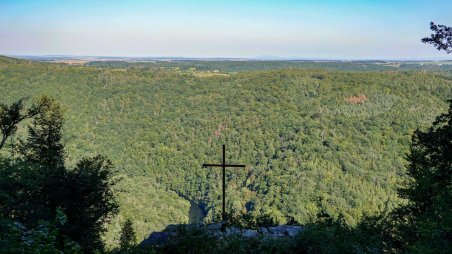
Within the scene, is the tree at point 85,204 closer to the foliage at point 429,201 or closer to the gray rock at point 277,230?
the gray rock at point 277,230

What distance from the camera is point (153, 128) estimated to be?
12794cm

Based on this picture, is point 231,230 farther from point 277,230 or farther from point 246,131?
point 246,131

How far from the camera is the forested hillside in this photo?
7806 cm

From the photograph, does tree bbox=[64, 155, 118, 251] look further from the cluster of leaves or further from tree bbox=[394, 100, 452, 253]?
tree bbox=[394, 100, 452, 253]

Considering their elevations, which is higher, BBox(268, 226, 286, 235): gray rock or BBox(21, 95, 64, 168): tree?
BBox(21, 95, 64, 168): tree

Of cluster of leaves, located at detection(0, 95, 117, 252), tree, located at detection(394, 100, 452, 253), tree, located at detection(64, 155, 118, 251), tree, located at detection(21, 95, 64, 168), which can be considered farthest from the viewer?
tree, located at detection(21, 95, 64, 168)

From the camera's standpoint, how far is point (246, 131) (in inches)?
4449

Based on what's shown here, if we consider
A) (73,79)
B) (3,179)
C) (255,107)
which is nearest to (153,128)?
(255,107)

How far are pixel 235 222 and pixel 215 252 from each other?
4644 millimetres

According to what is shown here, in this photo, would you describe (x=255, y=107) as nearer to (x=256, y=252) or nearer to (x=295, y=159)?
(x=295, y=159)

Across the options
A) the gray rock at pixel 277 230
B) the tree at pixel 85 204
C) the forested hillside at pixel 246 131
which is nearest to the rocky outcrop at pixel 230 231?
the gray rock at pixel 277 230

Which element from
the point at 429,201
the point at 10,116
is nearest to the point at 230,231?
the point at 429,201

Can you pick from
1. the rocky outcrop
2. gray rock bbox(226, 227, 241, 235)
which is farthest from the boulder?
gray rock bbox(226, 227, 241, 235)

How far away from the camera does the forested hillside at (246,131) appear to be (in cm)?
7806
